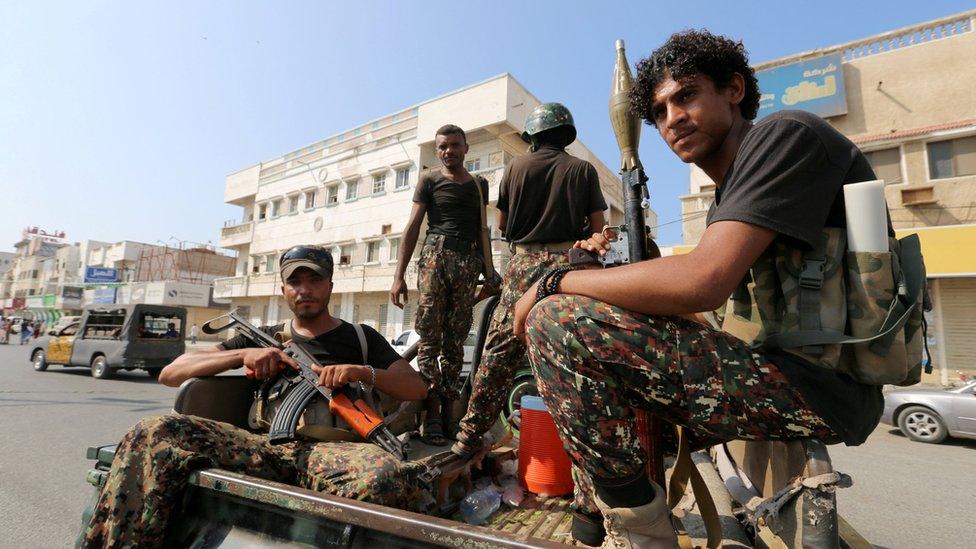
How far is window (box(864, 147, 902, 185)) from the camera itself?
12.6 m

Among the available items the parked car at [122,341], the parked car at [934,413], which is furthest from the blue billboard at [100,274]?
the parked car at [934,413]

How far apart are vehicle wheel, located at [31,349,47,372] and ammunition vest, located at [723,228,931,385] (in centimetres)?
1783

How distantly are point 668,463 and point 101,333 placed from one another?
49.2ft

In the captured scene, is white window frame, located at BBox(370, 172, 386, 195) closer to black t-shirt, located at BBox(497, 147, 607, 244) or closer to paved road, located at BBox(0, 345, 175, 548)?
paved road, located at BBox(0, 345, 175, 548)

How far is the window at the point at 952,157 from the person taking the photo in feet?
38.5

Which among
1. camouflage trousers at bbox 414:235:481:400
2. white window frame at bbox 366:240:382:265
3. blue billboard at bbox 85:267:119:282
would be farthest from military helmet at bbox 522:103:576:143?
blue billboard at bbox 85:267:119:282

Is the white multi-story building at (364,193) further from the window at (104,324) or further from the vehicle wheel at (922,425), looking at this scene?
the vehicle wheel at (922,425)

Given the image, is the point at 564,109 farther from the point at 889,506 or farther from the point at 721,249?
the point at 889,506

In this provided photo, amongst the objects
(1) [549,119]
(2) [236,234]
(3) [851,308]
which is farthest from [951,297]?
(2) [236,234]

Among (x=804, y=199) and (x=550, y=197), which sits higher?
(x=550, y=197)

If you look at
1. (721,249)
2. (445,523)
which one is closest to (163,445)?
(445,523)

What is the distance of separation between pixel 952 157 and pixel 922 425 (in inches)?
366

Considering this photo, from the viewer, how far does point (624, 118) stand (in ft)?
6.75

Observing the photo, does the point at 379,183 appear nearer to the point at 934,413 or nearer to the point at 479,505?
the point at 934,413
